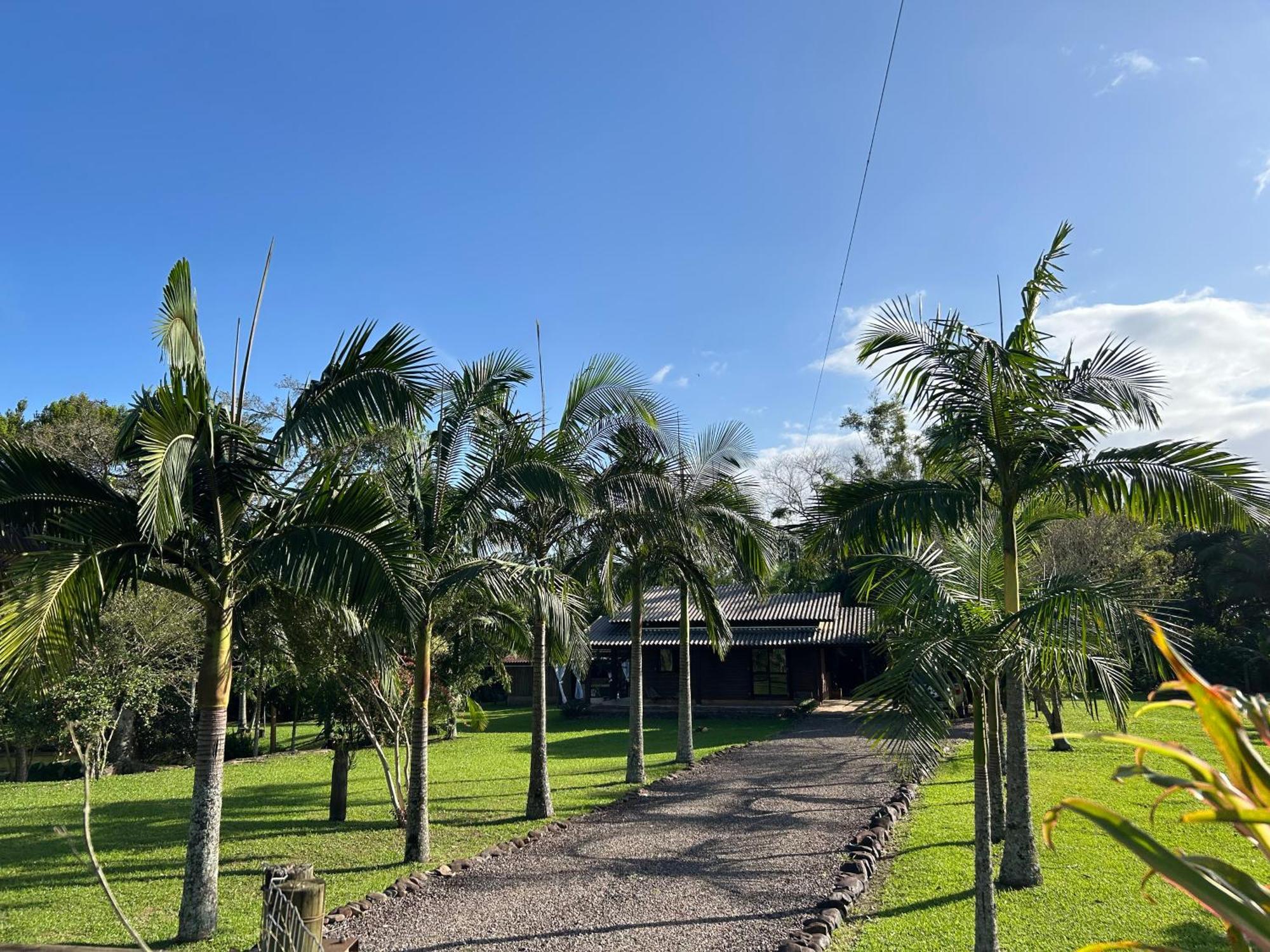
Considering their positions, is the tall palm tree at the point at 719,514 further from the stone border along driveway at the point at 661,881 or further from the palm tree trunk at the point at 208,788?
the palm tree trunk at the point at 208,788

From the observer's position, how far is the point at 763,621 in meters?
26.6

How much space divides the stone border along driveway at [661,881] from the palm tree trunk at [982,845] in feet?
4.03

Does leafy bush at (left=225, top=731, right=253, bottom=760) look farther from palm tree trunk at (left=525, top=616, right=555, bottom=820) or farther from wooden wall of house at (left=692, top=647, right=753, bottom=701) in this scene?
wooden wall of house at (left=692, top=647, right=753, bottom=701)

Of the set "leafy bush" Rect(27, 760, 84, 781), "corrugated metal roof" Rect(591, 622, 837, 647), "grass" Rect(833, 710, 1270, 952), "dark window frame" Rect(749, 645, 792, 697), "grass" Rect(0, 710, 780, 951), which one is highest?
"corrugated metal roof" Rect(591, 622, 837, 647)

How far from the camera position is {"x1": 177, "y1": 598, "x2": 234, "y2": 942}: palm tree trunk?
20.9 feet

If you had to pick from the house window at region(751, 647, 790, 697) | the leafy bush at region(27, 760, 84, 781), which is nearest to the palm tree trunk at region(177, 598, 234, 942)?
the leafy bush at region(27, 760, 84, 781)

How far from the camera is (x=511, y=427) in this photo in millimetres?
9883

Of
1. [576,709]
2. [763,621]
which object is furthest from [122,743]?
[763,621]

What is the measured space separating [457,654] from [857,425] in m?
24.8

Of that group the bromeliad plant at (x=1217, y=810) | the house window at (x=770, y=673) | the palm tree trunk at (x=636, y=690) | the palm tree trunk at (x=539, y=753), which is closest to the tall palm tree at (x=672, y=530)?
the palm tree trunk at (x=636, y=690)

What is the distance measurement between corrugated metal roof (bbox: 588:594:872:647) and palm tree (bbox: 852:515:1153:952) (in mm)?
18208

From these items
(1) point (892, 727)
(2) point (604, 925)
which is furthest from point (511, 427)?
(1) point (892, 727)

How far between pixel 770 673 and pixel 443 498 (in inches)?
811

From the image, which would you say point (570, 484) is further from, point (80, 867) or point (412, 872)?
point (80, 867)
